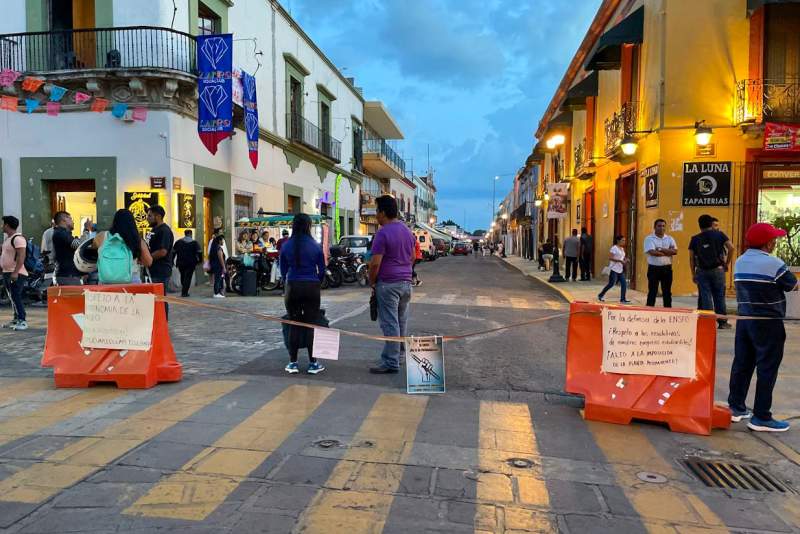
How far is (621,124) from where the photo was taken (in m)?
16.0

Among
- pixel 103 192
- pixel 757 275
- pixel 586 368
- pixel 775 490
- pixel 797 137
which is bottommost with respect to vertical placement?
pixel 775 490

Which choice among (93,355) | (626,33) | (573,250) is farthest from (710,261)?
(573,250)

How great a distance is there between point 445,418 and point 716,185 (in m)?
11.7

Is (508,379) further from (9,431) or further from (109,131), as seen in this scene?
(109,131)

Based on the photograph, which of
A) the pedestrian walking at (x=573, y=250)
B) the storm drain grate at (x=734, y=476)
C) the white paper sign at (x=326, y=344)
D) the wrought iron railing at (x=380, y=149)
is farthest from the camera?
the wrought iron railing at (x=380, y=149)

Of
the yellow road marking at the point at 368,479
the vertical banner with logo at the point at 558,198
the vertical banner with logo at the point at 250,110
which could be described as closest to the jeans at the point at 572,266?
the vertical banner with logo at the point at 558,198

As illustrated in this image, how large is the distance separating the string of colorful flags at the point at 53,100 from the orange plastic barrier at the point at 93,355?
10.5 meters

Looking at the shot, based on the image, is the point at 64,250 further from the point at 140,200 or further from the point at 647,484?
the point at 647,484

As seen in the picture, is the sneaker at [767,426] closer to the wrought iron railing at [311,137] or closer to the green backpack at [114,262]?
the green backpack at [114,262]

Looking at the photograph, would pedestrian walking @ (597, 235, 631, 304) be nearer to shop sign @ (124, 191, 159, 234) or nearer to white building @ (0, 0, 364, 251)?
white building @ (0, 0, 364, 251)

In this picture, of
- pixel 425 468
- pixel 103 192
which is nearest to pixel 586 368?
pixel 425 468

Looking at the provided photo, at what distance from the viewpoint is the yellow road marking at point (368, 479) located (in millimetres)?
3105

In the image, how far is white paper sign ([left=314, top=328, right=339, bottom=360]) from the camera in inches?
243

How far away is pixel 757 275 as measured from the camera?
15.9ft
